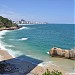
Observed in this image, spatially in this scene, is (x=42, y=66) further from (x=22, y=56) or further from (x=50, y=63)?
(x=22, y=56)

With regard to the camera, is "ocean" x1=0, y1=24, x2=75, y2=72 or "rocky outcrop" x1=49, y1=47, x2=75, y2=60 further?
"rocky outcrop" x1=49, y1=47, x2=75, y2=60

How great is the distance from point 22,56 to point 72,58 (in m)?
7.72

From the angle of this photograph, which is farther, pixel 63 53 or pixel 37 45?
pixel 37 45

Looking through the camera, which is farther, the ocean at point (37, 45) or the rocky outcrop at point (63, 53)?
the rocky outcrop at point (63, 53)

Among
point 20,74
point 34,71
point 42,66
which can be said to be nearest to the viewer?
point 20,74

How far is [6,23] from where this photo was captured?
4446 inches

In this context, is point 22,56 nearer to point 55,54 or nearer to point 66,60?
point 55,54

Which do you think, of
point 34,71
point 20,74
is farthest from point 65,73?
point 20,74

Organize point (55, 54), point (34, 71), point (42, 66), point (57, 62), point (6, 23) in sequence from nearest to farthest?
point (34, 71), point (42, 66), point (57, 62), point (55, 54), point (6, 23)

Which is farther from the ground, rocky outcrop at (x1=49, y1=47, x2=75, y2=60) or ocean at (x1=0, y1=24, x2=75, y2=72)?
rocky outcrop at (x1=49, y1=47, x2=75, y2=60)

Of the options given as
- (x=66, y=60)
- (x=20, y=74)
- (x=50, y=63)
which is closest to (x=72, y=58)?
(x=66, y=60)

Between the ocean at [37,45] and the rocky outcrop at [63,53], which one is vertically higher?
the rocky outcrop at [63,53]

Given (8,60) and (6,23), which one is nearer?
(8,60)

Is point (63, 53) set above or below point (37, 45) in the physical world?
above
